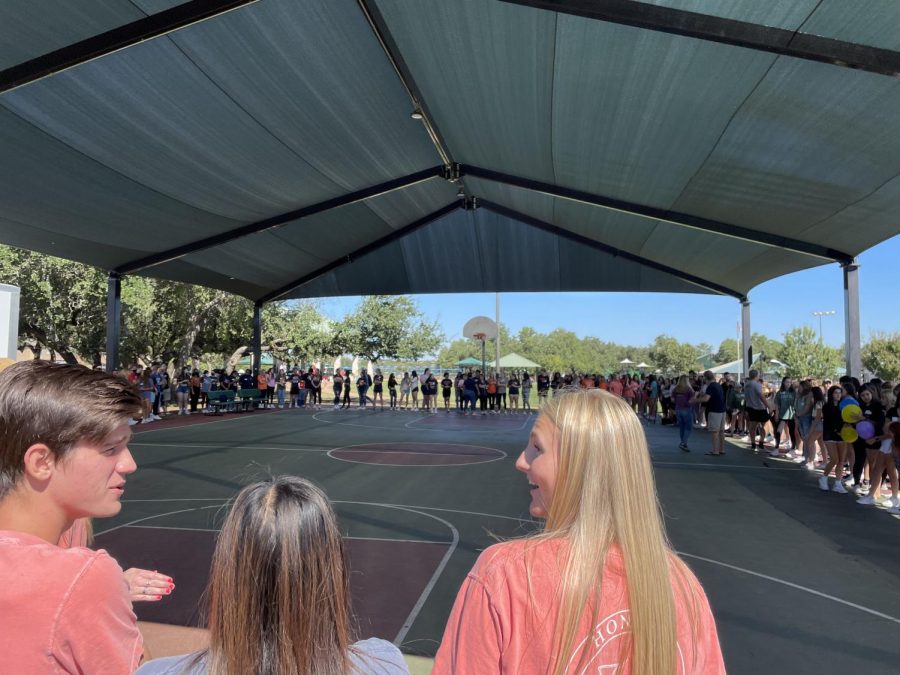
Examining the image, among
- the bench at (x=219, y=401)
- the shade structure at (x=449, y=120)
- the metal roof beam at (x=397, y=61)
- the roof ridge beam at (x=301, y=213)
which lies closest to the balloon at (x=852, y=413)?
the shade structure at (x=449, y=120)

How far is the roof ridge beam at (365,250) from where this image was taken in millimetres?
21266

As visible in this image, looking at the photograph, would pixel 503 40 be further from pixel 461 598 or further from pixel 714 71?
pixel 461 598

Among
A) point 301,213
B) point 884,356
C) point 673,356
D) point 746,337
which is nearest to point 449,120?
point 301,213

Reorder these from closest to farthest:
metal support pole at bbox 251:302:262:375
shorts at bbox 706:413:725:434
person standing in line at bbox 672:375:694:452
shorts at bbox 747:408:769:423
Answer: shorts at bbox 706:413:725:434, person standing in line at bbox 672:375:694:452, shorts at bbox 747:408:769:423, metal support pole at bbox 251:302:262:375

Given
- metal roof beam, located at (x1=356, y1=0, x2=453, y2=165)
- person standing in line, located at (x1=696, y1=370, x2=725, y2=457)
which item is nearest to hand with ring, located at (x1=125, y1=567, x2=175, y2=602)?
metal roof beam, located at (x1=356, y1=0, x2=453, y2=165)

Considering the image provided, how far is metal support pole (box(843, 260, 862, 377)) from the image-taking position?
36.5 ft

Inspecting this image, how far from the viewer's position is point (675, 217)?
13266 mm

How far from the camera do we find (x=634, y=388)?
69.5 feet

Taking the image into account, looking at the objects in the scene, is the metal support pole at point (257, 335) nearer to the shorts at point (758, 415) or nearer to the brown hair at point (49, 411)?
the shorts at point (758, 415)

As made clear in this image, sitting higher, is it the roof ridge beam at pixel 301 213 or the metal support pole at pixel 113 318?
the roof ridge beam at pixel 301 213

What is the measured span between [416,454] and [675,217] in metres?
7.65

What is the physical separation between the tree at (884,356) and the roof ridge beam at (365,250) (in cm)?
4269

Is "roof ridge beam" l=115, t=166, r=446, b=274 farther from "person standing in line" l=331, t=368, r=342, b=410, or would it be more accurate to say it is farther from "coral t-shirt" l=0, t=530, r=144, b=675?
"coral t-shirt" l=0, t=530, r=144, b=675

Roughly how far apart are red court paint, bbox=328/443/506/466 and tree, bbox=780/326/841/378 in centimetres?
5026
